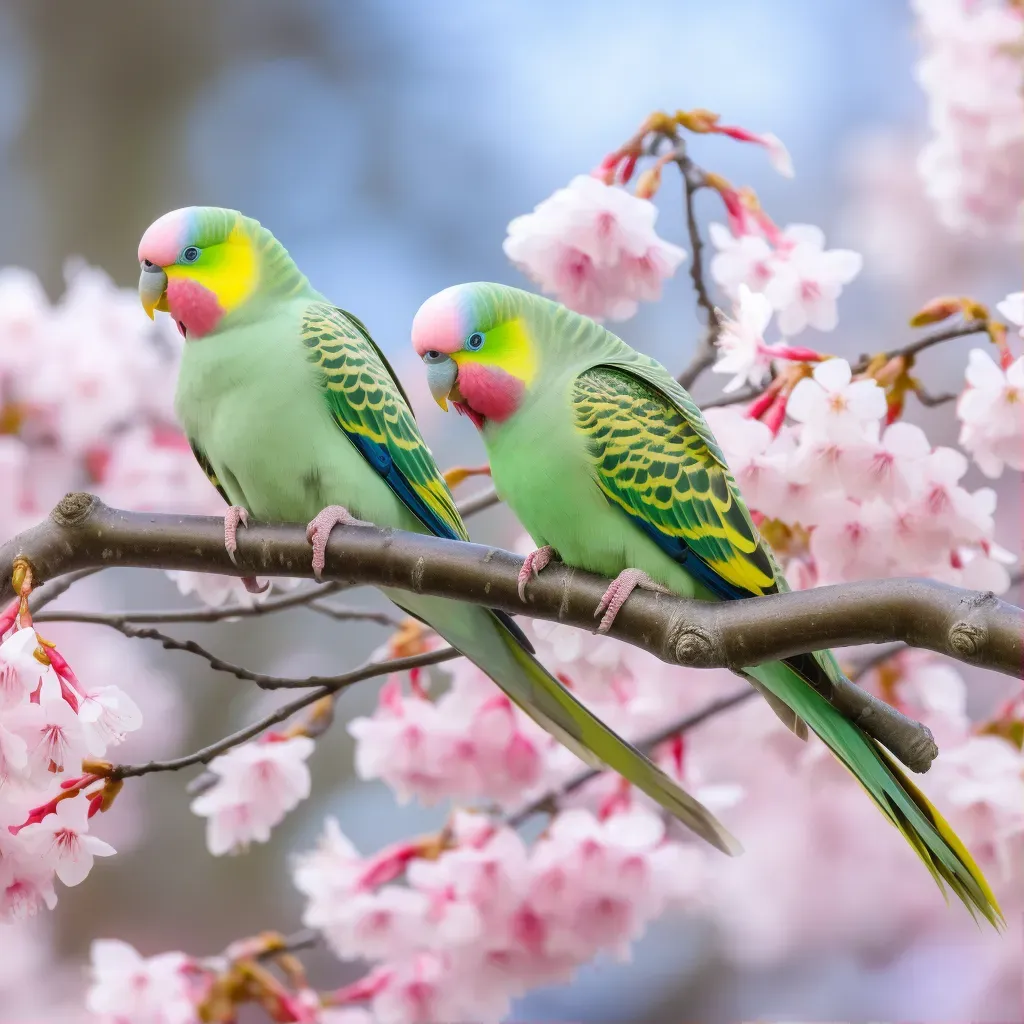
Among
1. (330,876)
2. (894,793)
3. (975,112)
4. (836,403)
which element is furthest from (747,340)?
(975,112)

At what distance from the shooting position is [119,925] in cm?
214

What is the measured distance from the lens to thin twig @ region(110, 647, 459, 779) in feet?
2.37

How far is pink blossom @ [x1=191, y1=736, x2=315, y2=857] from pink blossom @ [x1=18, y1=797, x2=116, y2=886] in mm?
309

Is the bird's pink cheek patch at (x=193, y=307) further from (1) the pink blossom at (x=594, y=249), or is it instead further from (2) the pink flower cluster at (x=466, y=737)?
(2) the pink flower cluster at (x=466, y=737)

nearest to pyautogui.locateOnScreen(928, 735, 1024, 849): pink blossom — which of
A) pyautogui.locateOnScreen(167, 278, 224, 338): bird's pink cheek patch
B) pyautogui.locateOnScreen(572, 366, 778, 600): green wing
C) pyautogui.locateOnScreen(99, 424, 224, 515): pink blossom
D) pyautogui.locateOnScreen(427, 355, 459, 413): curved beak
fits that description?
pyautogui.locateOnScreen(572, 366, 778, 600): green wing

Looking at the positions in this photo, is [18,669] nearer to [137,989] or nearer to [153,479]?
[137,989]

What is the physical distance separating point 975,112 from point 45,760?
1.22 meters

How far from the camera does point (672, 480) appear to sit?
0.76m

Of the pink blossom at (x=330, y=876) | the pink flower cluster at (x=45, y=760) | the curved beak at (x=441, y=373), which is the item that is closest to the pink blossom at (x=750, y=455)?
the curved beak at (x=441, y=373)

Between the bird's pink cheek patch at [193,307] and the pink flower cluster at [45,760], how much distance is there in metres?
0.22

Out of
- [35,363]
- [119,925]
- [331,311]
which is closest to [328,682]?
[331,311]

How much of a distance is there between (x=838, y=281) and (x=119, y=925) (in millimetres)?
1781

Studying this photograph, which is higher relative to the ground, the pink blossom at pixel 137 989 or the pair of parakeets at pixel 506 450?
the pair of parakeets at pixel 506 450

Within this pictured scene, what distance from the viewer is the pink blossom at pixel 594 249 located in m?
0.89
